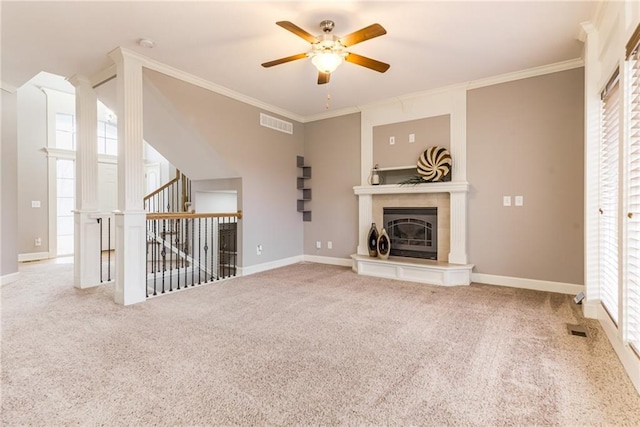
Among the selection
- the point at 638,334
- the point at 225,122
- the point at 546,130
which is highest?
the point at 225,122

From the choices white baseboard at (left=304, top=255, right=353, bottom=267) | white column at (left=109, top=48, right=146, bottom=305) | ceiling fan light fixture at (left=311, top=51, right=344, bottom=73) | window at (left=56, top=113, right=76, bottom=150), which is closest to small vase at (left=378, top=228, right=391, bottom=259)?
white baseboard at (left=304, top=255, right=353, bottom=267)

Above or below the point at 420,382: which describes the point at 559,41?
above

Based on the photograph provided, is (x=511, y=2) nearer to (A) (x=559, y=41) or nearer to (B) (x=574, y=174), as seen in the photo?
(A) (x=559, y=41)

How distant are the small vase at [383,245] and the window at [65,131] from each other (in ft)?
22.7

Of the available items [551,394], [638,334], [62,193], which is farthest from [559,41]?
[62,193]

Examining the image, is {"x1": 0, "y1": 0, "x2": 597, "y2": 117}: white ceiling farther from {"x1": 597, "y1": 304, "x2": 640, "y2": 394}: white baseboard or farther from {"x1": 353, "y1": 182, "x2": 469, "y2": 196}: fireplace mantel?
{"x1": 597, "y1": 304, "x2": 640, "y2": 394}: white baseboard

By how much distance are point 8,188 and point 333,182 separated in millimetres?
4742

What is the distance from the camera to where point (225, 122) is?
449 cm

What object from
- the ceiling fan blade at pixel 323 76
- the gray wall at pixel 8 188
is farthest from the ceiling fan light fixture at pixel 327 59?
the gray wall at pixel 8 188

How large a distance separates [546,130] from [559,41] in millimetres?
1038

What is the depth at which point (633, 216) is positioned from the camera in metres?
1.96

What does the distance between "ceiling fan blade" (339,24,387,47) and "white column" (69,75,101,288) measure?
3.42 m

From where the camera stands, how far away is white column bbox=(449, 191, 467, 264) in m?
4.24

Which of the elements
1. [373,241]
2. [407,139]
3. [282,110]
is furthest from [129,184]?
[407,139]
